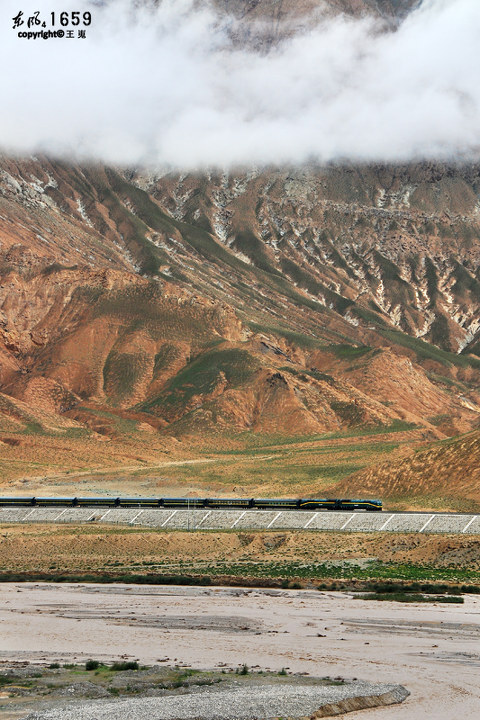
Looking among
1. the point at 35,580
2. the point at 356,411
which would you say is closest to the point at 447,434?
the point at 356,411

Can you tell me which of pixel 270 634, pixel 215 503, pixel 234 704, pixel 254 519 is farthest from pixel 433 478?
pixel 234 704

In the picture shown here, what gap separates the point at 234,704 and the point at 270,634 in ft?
47.7

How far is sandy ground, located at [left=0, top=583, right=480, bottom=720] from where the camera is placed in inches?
1310

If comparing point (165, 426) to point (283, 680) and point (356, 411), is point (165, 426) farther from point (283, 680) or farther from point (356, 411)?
point (283, 680)

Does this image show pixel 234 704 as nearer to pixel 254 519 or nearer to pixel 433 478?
pixel 254 519

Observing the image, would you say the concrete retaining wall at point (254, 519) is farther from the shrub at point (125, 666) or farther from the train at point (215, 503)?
the shrub at point (125, 666)

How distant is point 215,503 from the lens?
9125cm

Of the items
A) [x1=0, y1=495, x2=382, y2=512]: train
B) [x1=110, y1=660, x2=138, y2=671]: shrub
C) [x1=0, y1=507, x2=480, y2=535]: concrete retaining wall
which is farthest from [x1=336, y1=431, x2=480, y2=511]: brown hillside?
[x1=110, y1=660, x2=138, y2=671]: shrub

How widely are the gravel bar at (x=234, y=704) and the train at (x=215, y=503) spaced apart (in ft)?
180

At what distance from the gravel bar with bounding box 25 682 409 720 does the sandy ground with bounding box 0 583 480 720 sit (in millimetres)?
1030

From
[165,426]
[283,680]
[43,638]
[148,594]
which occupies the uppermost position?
[283,680]

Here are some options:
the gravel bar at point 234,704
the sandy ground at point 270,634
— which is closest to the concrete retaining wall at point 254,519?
the sandy ground at point 270,634

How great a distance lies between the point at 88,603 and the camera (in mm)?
50500

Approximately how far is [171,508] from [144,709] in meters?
63.6
